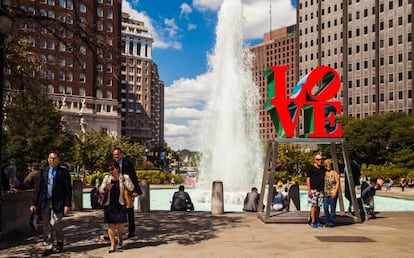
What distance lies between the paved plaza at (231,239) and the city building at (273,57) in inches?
6077

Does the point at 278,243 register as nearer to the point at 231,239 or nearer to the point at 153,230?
the point at 231,239

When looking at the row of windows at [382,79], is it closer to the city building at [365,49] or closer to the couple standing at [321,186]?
the city building at [365,49]

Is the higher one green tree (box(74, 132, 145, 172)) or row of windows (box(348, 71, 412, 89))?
row of windows (box(348, 71, 412, 89))

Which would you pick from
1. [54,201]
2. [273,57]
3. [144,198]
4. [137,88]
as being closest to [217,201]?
[144,198]

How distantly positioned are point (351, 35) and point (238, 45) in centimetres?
7432

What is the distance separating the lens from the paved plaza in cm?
902

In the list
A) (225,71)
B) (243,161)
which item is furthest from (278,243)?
(225,71)

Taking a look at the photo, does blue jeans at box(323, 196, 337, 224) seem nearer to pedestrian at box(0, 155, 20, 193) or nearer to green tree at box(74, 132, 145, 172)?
pedestrian at box(0, 155, 20, 193)

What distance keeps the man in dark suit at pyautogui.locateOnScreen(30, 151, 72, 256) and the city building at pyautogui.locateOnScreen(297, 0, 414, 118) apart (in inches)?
3414

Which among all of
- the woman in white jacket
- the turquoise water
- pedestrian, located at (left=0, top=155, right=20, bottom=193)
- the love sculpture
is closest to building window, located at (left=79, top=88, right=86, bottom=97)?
the turquoise water

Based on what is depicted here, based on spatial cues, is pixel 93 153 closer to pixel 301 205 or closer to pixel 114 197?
pixel 301 205

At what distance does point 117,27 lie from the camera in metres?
90.1

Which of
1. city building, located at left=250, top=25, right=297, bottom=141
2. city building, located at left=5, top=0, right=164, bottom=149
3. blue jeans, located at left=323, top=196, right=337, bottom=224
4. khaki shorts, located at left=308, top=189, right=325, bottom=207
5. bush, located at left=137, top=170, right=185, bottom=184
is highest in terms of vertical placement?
city building, located at left=250, top=25, right=297, bottom=141

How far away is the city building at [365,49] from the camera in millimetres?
87438
